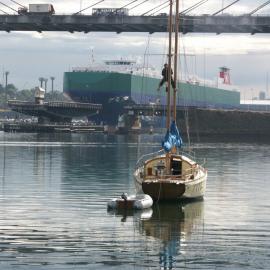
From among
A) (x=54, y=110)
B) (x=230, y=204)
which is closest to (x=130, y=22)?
(x=54, y=110)

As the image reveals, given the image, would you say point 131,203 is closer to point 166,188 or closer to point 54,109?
point 166,188

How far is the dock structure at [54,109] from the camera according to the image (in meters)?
171

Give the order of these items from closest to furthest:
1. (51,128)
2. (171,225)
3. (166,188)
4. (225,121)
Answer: (171,225)
(166,188)
(225,121)
(51,128)

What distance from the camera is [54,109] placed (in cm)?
17500

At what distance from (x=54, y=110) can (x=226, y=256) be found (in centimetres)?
14608

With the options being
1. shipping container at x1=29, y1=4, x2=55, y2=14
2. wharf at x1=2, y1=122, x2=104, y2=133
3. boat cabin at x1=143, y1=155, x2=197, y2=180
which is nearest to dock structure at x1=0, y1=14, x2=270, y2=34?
shipping container at x1=29, y1=4, x2=55, y2=14

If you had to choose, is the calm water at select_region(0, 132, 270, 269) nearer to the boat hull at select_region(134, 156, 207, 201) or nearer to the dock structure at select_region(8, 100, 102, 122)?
the boat hull at select_region(134, 156, 207, 201)

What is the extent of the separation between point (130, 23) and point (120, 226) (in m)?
96.3

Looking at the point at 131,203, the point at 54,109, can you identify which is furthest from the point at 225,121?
the point at 131,203

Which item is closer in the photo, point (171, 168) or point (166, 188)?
point (166, 188)

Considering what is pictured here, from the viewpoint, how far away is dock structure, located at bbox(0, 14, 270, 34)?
126812mm

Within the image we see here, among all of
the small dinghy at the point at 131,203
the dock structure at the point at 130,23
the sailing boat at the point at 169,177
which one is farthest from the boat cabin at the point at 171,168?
the dock structure at the point at 130,23

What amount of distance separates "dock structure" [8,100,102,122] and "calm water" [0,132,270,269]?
346ft

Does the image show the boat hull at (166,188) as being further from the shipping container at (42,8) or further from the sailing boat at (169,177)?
the shipping container at (42,8)
